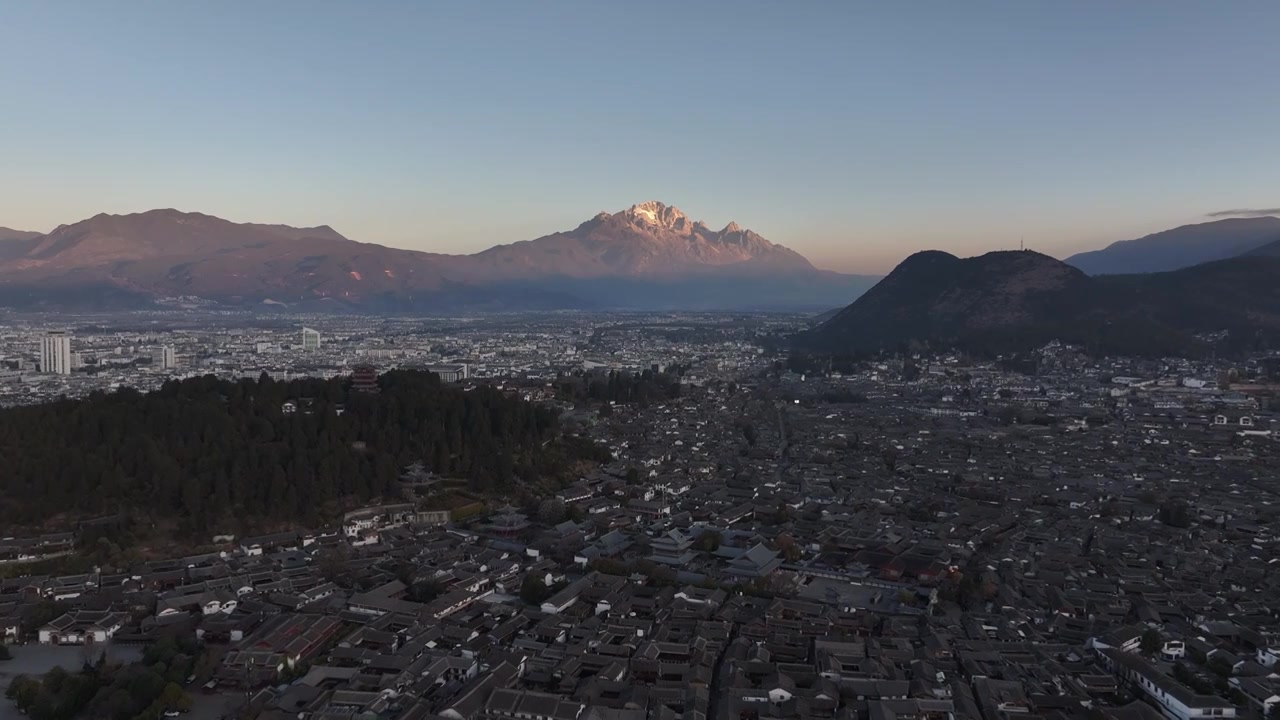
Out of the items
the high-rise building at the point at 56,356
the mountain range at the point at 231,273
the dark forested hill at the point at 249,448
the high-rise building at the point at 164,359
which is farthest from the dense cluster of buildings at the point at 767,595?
the mountain range at the point at 231,273

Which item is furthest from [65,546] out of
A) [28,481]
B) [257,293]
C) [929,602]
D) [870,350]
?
[257,293]

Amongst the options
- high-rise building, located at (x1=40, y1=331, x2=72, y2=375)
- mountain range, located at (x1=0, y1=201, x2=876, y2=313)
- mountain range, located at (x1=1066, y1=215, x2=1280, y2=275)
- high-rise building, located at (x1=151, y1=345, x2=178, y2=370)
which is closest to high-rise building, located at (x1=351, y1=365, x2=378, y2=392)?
high-rise building, located at (x1=151, y1=345, x2=178, y2=370)

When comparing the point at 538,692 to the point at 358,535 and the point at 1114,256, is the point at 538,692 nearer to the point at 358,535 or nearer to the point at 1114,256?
the point at 358,535

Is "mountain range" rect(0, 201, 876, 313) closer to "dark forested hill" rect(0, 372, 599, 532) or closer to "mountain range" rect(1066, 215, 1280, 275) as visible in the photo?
"mountain range" rect(1066, 215, 1280, 275)

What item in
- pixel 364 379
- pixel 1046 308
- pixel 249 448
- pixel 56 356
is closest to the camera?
pixel 249 448

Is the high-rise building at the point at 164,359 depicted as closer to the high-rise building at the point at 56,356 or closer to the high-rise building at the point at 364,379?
the high-rise building at the point at 56,356

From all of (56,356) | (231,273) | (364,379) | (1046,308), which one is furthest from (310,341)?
(231,273)

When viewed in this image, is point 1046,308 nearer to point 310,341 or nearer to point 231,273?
point 310,341

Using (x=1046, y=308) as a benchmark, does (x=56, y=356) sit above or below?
below
